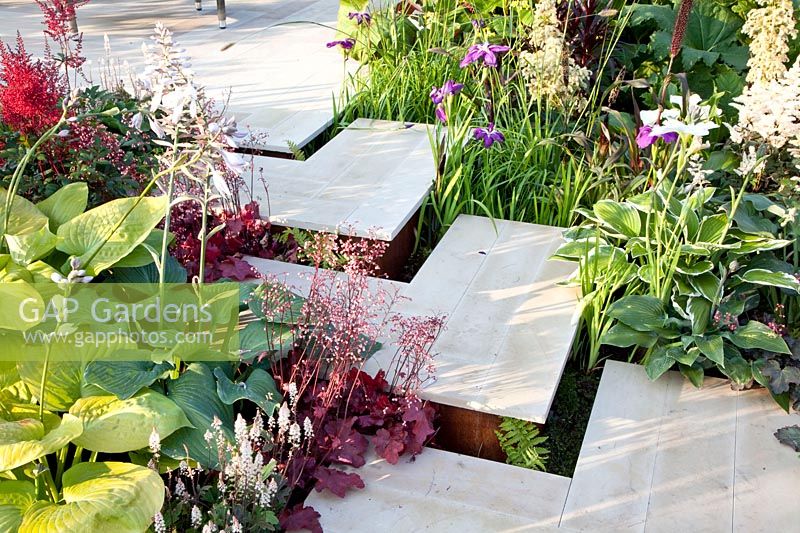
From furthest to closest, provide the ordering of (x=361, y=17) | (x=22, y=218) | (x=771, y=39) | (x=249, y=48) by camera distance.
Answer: (x=249, y=48)
(x=361, y=17)
(x=771, y=39)
(x=22, y=218)

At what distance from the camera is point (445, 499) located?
2.29 meters

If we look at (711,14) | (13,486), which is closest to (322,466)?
(13,486)

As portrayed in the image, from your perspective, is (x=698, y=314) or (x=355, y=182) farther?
(x=355, y=182)

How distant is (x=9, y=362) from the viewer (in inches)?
88.0

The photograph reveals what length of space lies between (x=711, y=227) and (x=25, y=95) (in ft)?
7.47

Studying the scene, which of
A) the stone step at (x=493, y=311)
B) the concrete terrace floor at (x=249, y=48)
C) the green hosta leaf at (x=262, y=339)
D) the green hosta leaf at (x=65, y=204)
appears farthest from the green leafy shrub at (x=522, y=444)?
the concrete terrace floor at (x=249, y=48)

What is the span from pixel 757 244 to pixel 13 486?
2.33 meters

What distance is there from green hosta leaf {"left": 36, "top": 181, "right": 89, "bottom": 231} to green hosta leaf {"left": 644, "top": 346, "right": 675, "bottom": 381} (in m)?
1.84

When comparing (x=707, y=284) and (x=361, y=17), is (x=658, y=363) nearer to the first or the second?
(x=707, y=284)

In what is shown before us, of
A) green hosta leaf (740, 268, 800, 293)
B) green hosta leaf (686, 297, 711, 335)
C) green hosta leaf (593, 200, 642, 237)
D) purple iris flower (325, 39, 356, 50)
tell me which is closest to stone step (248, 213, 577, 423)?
green hosta leaf (593, 200, 642, 237)

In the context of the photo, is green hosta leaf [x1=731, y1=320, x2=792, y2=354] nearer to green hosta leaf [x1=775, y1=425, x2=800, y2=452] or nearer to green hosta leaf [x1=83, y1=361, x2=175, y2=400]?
green hosta leaf [x1=775, y1=425, x2=800, y2=452]

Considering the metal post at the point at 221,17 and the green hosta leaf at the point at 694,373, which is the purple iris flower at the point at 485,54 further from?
the metal post at the point at 221,17

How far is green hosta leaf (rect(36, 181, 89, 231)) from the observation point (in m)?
2.65

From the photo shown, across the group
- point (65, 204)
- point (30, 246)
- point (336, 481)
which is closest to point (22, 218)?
point (65, 204)
